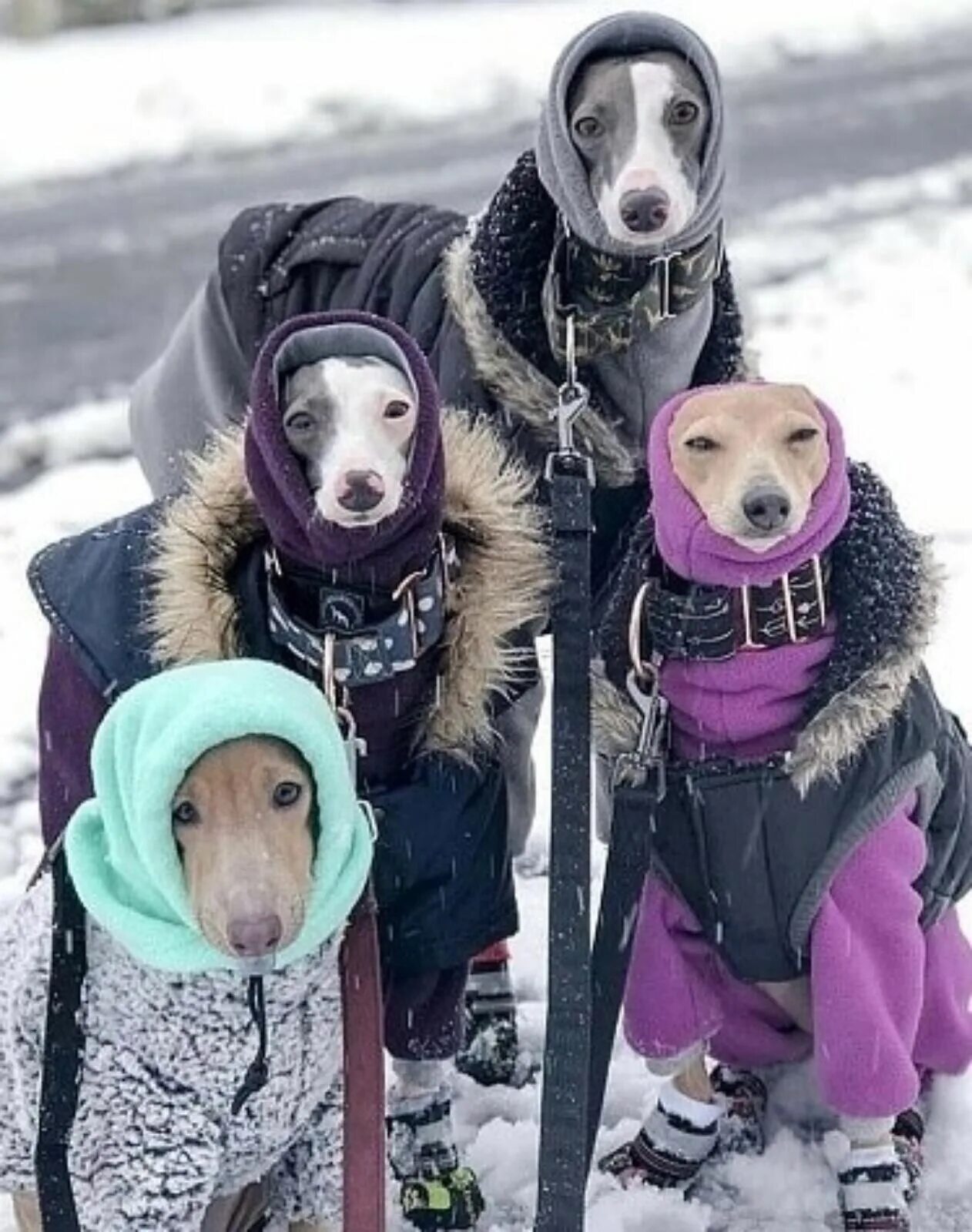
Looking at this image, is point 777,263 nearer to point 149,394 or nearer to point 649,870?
point 149,394

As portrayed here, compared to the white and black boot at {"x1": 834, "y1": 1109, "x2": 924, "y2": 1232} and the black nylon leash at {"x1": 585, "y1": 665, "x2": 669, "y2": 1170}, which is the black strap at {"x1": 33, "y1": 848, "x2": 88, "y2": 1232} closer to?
the black nylon leash at {"x1": 585, "y1": 665, "x2": 669, "y2": 1170}

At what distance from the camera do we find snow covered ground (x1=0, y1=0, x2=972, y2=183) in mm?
9852

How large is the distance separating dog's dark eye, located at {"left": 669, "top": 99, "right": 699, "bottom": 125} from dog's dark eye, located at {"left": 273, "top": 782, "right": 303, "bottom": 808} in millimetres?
1303

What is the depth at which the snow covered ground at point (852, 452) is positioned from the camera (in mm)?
2912

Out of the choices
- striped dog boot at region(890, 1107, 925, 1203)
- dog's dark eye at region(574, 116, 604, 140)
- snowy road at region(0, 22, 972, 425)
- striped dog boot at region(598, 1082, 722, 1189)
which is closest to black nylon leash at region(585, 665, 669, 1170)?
striped dog boot at region(598, 1082, 722, 1189)

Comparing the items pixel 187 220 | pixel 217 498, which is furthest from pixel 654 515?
pixel 187 220

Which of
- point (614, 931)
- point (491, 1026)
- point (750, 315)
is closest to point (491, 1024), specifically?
point (491, 1026)

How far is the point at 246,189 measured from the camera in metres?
8.82

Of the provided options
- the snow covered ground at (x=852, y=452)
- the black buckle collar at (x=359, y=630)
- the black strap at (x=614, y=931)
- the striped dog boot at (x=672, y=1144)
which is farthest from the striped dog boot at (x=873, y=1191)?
the black buckle collar at (x=359, y=630)

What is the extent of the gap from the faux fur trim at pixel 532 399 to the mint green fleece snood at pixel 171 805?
32.4 inches

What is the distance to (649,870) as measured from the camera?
2732mm

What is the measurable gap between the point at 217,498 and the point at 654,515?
55 cm

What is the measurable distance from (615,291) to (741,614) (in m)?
0.65

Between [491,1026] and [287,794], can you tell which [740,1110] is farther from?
[287,794]
